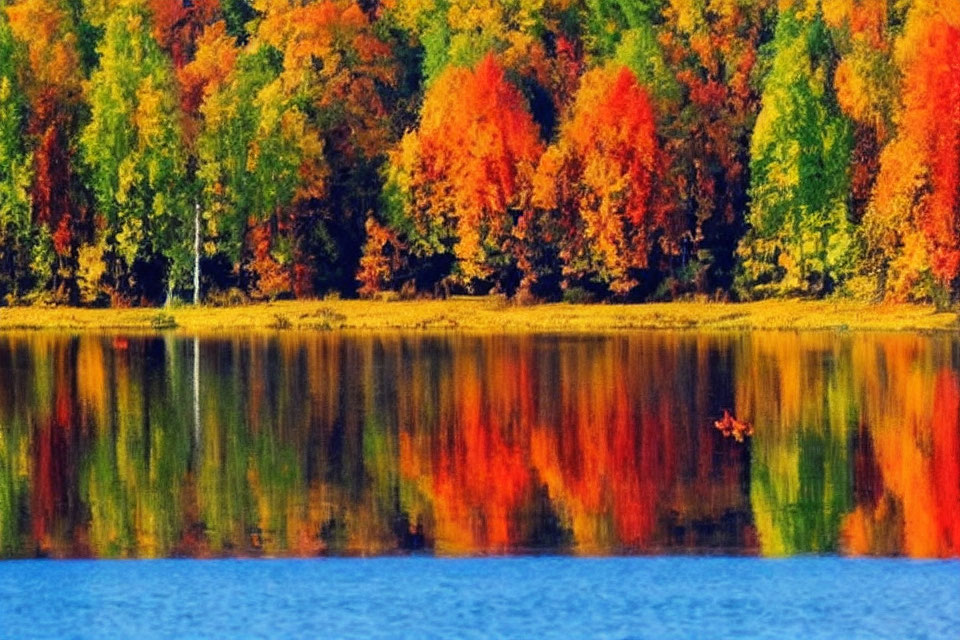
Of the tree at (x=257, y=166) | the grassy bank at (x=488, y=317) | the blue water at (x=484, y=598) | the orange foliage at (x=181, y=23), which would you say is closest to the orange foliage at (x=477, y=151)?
the grassy bank at (x=488, y=317)

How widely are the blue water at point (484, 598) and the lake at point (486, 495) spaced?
4 cm

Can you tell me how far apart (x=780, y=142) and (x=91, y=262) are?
847 inches

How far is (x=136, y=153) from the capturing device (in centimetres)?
6419

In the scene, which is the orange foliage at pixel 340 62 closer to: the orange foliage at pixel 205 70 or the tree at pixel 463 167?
the tree at pixel 463 167

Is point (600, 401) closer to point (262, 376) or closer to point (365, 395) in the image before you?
point (365, 395)

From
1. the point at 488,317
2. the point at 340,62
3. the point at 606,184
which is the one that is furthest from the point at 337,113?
the point at 488,317

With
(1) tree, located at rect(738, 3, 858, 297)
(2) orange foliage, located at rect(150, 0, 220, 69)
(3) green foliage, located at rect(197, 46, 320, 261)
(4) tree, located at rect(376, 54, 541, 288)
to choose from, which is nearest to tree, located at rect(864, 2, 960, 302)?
(1) tree, located at rect(738, 3, 858, 297)

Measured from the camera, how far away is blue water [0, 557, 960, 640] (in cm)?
Result: 1457

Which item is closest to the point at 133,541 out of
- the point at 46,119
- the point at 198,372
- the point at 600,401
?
the point at 600,401

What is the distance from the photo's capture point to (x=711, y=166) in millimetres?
65125

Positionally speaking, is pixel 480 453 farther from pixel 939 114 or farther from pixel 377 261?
pixel 377 261

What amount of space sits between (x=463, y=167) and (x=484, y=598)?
49940 millimetres

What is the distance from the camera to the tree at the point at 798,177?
202 feet

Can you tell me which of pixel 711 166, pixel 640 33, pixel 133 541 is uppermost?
pixel 640 33
